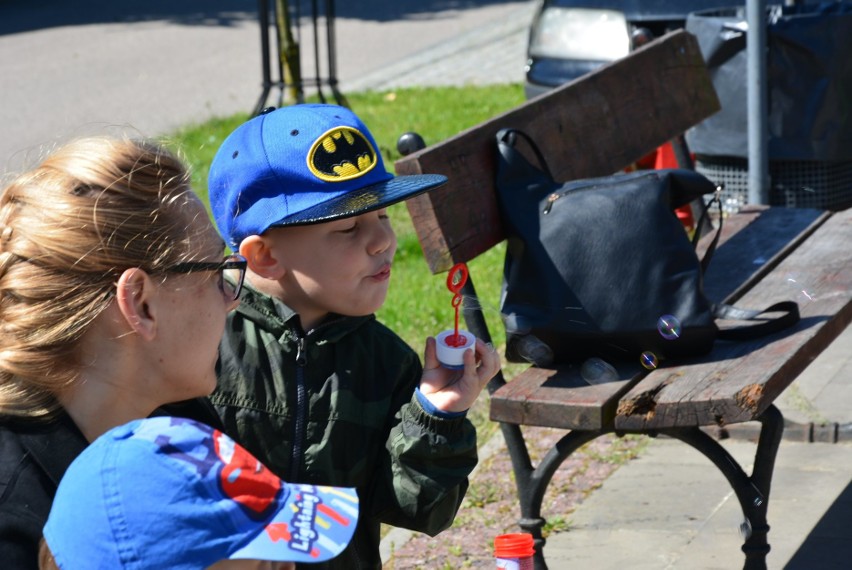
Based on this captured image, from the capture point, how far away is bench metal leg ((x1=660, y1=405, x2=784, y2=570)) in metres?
3.07

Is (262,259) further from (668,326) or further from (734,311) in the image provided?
(734,311)

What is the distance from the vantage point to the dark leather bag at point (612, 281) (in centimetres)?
311

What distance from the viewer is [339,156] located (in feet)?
7.32

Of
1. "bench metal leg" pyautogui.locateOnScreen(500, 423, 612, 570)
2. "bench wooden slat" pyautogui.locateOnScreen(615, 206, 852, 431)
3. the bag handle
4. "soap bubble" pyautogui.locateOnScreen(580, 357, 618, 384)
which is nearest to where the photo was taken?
"bench wooden slat" pyautogui.locateOnScreen(615, 206, 852, 431)

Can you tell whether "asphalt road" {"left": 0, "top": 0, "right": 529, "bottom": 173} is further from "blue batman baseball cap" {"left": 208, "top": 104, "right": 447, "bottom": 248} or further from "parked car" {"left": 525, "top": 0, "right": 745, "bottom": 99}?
"blue batman baseball cap" {"left": 208, "top": 104, "right": 447, "bottom": 248}

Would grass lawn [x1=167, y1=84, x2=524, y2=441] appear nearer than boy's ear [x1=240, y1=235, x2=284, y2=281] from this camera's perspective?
No

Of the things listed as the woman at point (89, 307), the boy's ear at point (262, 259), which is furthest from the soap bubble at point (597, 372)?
the woman at point (89, 307)

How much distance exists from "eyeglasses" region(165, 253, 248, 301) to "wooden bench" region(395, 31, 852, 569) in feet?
3.66

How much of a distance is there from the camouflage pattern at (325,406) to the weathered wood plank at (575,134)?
1.03m

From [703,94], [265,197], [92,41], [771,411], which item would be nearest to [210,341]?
[265,197]

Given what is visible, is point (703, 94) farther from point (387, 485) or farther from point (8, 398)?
point (8, 398)

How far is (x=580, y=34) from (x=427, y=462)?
16.7 feet

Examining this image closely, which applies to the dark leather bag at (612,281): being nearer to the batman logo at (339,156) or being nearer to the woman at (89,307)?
the batman logo at (339,156)

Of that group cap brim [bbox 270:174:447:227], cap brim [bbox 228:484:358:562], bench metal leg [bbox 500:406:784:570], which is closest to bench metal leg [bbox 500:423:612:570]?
bench metal leg [bbox 500:406:784:570]
